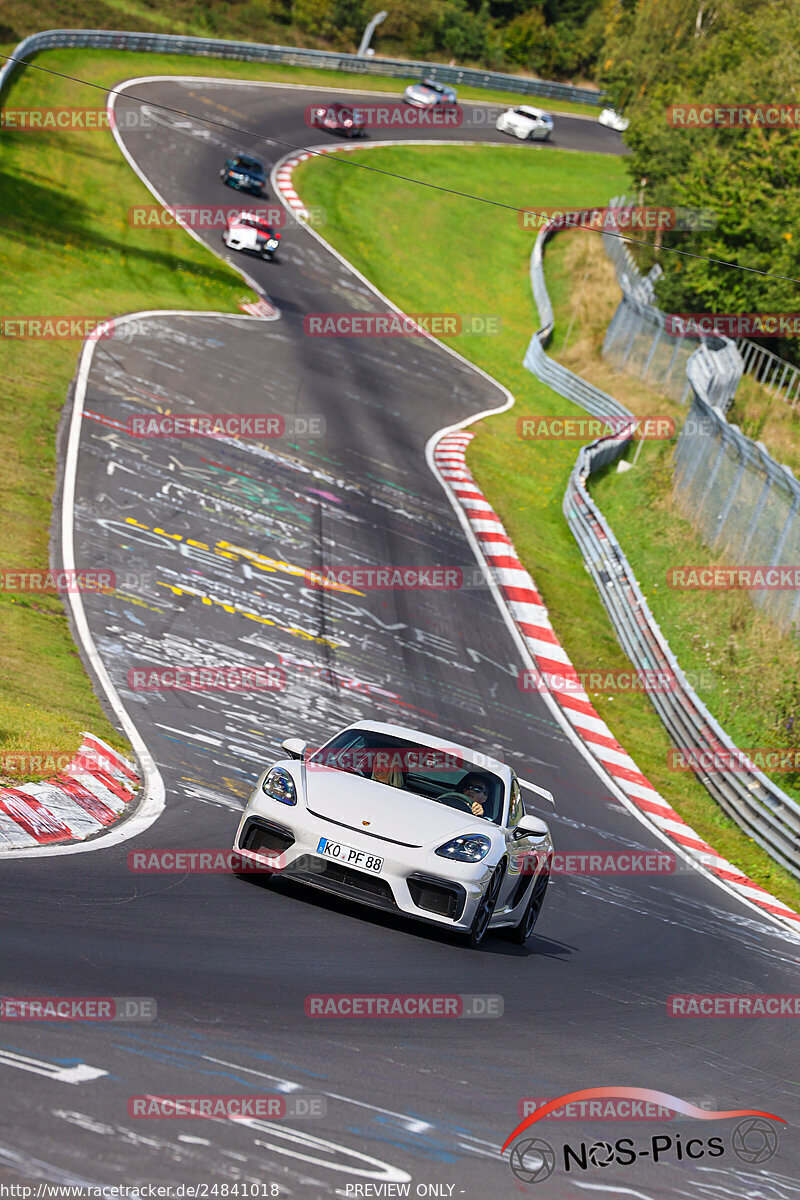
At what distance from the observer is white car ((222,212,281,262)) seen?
40.8 metres

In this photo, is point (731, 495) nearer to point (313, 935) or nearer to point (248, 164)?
point (313, 935)

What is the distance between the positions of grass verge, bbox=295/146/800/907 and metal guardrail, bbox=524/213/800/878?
235mm

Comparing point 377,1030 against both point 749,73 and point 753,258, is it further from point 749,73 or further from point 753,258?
point 749,73

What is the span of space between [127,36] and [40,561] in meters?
46.1

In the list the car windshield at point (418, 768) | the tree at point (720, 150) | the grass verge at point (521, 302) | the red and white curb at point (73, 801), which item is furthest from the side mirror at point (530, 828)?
the tree at point (720, 150)

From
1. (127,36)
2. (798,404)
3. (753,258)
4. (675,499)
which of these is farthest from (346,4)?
(675,499)

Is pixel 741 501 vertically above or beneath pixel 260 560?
above

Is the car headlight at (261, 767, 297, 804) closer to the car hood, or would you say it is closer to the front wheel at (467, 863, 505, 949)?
the car hood

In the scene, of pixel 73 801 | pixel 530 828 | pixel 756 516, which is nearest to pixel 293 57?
pixel 756 516

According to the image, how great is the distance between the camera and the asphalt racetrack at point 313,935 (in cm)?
598

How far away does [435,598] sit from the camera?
74.3ft

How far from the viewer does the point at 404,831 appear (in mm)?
9062

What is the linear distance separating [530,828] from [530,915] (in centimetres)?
96

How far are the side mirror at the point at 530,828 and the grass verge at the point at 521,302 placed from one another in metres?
7.27
